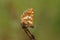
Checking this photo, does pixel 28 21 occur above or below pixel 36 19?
below

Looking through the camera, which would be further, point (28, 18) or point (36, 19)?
point (36, 19)

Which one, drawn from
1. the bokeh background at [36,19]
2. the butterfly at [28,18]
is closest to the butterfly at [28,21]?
the butterfly at [28,18]

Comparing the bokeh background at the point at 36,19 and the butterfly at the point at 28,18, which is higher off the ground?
the bokeh background at the point at 36,19

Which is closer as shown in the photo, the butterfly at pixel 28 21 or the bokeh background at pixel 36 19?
the butterfly at pixel 28 21

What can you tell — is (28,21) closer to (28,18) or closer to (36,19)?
(28,18)

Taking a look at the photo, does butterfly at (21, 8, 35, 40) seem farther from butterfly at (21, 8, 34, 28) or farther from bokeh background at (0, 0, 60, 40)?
bokeh background at (0, 0, 60, 40)

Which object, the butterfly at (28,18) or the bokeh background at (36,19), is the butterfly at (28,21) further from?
the bokeh background at (36,19)

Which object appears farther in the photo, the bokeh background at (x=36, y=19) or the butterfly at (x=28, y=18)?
the bokeh background at (x=36, y=19)

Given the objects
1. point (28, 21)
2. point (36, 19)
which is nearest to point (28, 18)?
point (28, 21)

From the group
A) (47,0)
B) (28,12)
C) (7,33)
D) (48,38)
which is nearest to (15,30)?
(7,33)
